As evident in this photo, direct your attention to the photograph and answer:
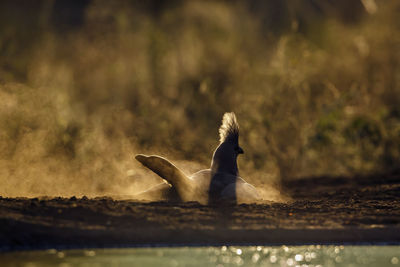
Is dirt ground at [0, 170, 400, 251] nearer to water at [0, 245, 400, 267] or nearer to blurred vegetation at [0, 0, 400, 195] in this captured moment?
water at [0, 245, 400, 267]

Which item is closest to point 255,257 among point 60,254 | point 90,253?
point 90,253

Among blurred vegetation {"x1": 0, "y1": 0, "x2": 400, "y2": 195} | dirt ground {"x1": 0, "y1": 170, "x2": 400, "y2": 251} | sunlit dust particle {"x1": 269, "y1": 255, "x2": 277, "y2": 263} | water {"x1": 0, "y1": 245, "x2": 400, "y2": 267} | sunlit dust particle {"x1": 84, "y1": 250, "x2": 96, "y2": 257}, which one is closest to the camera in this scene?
water {"x1": 0, "y1": 245, "x2": 400, "y2": 267}

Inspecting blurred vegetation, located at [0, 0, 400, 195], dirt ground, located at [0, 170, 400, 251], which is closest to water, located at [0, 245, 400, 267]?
dirt ground, located at [0, 170, 400, 251]

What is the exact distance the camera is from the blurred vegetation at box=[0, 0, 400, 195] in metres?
19.3

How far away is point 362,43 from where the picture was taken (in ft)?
84.0

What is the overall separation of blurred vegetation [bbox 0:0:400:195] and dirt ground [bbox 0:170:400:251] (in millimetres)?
4665

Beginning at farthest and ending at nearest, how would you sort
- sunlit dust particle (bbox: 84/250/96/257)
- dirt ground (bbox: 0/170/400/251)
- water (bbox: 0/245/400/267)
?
dirt ground (bbox: 0/170/400/251) → sunlit dust particle (bbox: 84/250/96/257) → water (bbox: 0/245/400/267)

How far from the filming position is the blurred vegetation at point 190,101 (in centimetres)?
1928

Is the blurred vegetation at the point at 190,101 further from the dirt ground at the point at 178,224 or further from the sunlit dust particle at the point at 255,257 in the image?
the sunlit dust particle at the point at 255,257

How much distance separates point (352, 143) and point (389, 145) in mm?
1079

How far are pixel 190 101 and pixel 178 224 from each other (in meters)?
11.9

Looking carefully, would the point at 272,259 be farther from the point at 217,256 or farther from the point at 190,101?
the point at 190,101

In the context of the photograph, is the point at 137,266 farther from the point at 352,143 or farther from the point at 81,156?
the point at 352,143

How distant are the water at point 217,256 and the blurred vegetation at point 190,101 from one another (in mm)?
6670
